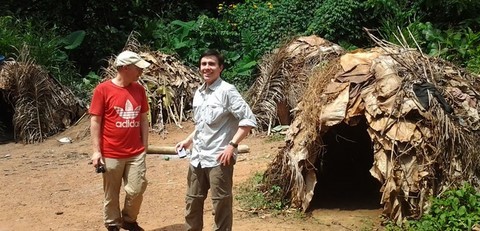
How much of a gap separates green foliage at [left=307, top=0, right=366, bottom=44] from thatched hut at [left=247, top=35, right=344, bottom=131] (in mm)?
1202

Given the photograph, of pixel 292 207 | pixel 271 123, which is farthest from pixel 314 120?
pixel 271 123

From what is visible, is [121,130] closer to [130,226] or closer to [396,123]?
[130,226]

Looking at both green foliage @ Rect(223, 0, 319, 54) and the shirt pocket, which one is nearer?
the shirt pocket

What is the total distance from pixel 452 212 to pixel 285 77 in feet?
17.3

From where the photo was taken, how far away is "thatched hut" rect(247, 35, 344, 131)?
1030 cm

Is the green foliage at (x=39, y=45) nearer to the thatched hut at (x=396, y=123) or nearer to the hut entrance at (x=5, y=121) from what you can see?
the hut entrance at (x=5, y=121)

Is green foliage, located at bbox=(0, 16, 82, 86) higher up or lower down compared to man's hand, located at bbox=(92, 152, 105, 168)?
higher up

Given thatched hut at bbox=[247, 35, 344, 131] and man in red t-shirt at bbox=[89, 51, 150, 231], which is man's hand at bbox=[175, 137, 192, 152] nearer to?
man in red t-shirt at bbox=[89, 51, 150, 231]

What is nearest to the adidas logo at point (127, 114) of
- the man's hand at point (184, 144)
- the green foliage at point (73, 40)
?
the man's hand at point (184, 144)

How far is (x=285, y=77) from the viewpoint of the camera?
10445 millimetres

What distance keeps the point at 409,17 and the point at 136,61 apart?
25.1 feet

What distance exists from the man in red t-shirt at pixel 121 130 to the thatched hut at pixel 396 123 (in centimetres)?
159

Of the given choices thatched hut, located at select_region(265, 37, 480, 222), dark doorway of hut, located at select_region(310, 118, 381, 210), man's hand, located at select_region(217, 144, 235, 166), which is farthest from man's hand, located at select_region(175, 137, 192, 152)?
dark doorway of hut, located at select_region(310, 118, 381, 210)

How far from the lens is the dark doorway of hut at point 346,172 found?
6850mm
